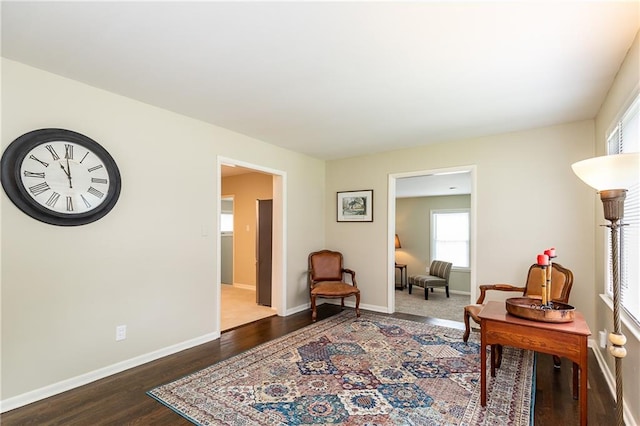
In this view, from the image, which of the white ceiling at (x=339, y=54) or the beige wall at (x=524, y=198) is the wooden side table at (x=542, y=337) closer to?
the beige wall at (x=524, y=198)

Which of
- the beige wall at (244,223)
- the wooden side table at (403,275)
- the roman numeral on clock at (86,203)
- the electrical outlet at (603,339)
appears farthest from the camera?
the wooden side table at (403,275)

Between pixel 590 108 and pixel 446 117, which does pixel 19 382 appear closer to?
pixel 446 117

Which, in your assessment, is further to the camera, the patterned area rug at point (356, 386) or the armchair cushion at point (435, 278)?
the armchair cushion at point (435, 278)

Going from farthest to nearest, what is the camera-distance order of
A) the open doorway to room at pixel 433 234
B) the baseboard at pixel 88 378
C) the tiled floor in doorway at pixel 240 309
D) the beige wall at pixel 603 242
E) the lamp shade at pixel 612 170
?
the open doorway to room at pixel 433 234 → the tiled floor in doorway at pixel 240 309 → the baseboard at pixel 88 378 → the beige wall at pixel 603 242 → the lamp shade at pixel 612 170

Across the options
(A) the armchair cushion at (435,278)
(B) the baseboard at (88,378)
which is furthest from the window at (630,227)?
(A) the armchair cushion at (435,278)

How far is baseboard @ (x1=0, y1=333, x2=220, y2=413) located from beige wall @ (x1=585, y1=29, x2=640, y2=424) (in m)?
Answer: 3.61

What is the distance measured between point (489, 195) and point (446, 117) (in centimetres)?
128

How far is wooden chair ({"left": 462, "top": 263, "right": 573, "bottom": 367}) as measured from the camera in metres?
3.00

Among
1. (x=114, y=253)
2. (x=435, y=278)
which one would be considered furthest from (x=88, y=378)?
(x=435, y=278)

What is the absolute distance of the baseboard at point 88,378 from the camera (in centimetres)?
227

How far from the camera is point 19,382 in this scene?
229cm

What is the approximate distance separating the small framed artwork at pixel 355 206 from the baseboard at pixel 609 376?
294 cm

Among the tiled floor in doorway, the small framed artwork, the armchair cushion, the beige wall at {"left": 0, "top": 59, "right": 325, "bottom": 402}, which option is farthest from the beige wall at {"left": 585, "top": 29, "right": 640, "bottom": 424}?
the tiled floor in doorway

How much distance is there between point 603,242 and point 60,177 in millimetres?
4702
